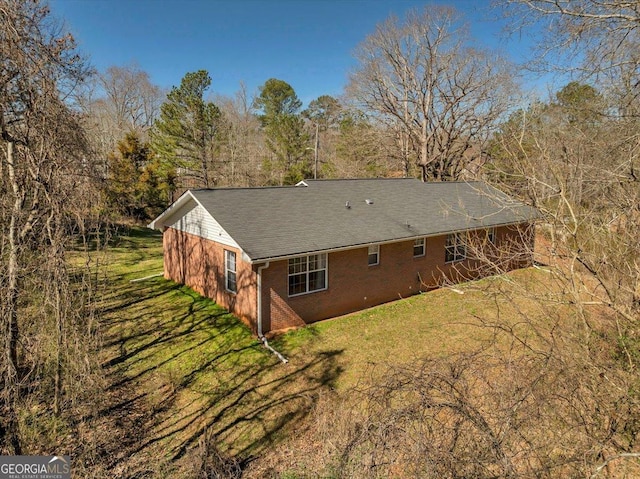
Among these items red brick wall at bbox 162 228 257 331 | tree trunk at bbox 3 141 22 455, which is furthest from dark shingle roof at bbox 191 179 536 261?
tree trunk at bbox 3 141 22 455

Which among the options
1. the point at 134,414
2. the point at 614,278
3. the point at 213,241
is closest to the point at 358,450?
the point at 614,278

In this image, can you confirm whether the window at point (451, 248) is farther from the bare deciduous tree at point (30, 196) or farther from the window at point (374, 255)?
the bare deciduous tree at point (30, 196)

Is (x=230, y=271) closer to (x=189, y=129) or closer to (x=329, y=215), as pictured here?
(x=329, y=215)

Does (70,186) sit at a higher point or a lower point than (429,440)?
higher

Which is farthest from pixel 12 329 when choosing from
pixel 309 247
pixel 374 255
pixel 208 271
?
pixel 374 255

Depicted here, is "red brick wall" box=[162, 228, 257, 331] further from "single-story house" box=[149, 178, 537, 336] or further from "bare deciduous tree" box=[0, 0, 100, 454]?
"bare deciduous tree" box=[0, 0, 100, 454]

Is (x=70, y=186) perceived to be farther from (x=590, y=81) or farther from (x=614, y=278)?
(x=590, y=81)
